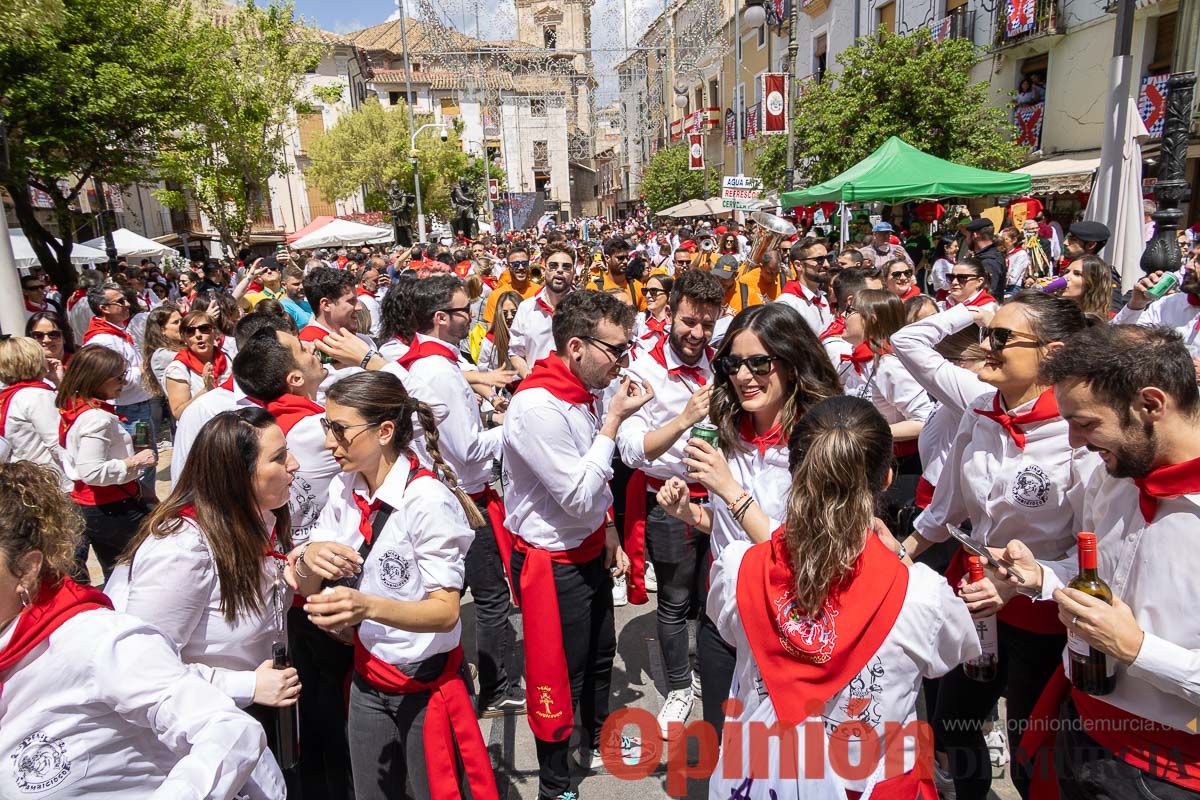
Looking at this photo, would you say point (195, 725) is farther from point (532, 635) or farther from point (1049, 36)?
point (1049, 36)

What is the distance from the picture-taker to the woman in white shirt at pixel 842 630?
1.66m

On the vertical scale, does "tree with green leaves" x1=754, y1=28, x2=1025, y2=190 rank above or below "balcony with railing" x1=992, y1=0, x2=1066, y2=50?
below

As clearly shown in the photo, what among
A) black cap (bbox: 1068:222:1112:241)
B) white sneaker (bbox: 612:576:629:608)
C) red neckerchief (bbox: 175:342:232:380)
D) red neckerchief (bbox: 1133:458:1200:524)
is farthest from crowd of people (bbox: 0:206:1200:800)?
black cap (bbox: 1068:222:1112:241)

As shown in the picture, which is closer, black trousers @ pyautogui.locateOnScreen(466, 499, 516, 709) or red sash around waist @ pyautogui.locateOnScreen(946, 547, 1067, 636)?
red sash around waist @ pyautogui.locateOnScreen(946, 547, 1067, 636)

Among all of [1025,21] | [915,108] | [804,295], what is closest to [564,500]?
[804,295]

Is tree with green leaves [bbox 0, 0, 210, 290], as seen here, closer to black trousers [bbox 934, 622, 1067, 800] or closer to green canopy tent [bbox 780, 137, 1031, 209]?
green canopy tent [bbox 780, 137, 1031, 209]

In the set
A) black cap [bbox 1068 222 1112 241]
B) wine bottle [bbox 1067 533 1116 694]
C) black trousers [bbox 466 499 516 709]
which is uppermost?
black cap [bbox 1068 222 1112 241]

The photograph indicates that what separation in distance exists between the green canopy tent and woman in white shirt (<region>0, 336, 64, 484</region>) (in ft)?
32.3

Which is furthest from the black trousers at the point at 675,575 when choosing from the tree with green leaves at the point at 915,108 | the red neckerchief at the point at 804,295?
the tree with green leaves at the point at 915,108

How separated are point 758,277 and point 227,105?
17933 millimetres

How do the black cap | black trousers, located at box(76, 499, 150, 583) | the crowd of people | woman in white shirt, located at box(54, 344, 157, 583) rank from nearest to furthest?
the crowd of people → woman in white shirt, located at box(54, 344, 157, 583) → black trousers, located at box(76, 499, 150, 583) → the black cap

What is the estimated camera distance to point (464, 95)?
187 feet

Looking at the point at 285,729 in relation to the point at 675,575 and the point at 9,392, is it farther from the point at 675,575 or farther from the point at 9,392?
the point at 9,392

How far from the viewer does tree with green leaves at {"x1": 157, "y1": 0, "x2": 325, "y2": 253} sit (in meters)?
19.5
